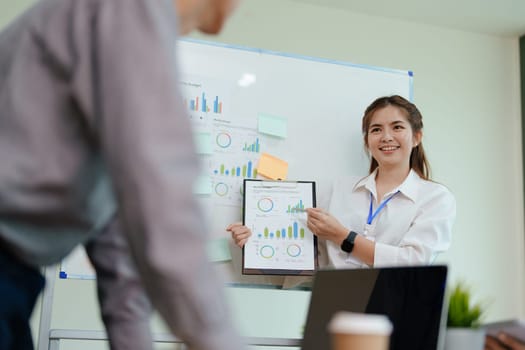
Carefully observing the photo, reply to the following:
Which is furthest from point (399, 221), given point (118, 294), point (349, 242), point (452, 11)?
point (452, 11)

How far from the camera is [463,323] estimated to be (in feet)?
3.66

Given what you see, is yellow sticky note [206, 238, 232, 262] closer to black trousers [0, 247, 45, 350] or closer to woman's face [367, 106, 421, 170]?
woman's face [367, 106, 421, 170]

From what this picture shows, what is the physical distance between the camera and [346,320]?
645mm

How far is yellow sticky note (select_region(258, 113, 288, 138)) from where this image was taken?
2767 millimetres

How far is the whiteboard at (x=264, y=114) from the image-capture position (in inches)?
104

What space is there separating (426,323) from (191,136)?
0.66 meters

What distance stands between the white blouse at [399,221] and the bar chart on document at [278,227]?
0.29ft

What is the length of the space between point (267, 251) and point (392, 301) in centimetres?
133

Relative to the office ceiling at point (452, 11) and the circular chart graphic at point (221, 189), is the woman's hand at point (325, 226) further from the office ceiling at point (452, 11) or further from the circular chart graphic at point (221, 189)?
the office ceiling at point (452, 11)

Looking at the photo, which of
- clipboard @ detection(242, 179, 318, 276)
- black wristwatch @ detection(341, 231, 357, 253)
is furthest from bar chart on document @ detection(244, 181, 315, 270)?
black wristwatch @ detection(341, 231, 357, 253)

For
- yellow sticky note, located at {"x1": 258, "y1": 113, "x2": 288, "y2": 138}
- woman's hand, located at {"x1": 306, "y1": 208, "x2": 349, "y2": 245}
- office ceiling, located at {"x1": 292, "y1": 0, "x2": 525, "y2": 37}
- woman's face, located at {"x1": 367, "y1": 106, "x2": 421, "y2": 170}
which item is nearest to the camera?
woman's hand, located at {"x1": 306, "y1": 208, "x2": 349, "y2": 245}

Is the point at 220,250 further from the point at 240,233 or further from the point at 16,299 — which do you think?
the point at 16,299

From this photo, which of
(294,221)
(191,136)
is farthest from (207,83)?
(191,136)

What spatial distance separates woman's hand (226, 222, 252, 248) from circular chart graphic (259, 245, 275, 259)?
0.07 meters
